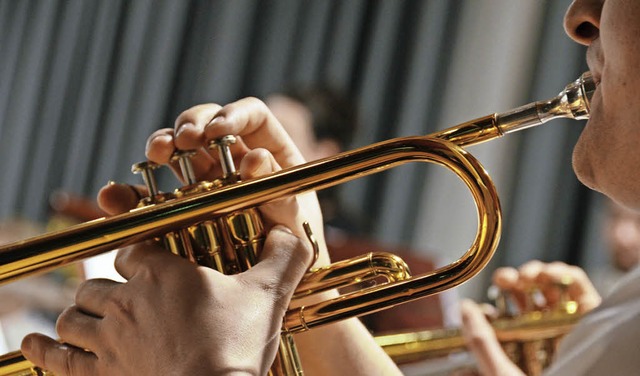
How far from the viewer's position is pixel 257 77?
3576 millimetres

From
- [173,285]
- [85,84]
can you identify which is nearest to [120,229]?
[173,285]

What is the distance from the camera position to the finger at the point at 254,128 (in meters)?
0.88

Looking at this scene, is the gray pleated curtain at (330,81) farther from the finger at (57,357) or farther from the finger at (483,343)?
the finger at (57,357)

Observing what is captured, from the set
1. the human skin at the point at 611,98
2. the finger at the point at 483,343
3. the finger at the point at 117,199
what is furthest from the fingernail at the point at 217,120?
the finger at the point at 483,343

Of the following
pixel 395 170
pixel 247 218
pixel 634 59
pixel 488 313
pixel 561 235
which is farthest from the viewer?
pixel 395 170

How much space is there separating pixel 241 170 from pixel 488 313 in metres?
0.70

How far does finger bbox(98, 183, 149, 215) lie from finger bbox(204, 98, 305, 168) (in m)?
0.10

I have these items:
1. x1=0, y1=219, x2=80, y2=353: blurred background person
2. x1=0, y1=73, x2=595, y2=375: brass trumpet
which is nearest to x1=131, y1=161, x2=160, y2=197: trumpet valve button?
x1=0, y1=73, x2=595, y2=375: brass trumpet

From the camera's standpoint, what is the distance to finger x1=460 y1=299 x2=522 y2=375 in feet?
4.05

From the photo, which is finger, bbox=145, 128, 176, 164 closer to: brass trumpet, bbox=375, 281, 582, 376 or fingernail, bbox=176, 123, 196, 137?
fingernail, bbox=176, 123, 196, 137

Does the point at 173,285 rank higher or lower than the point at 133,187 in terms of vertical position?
lower

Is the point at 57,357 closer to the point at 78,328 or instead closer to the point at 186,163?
the point at 78,328

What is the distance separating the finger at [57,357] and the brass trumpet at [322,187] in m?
0.05

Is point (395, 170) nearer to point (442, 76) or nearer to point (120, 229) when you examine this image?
point (442, 76)
